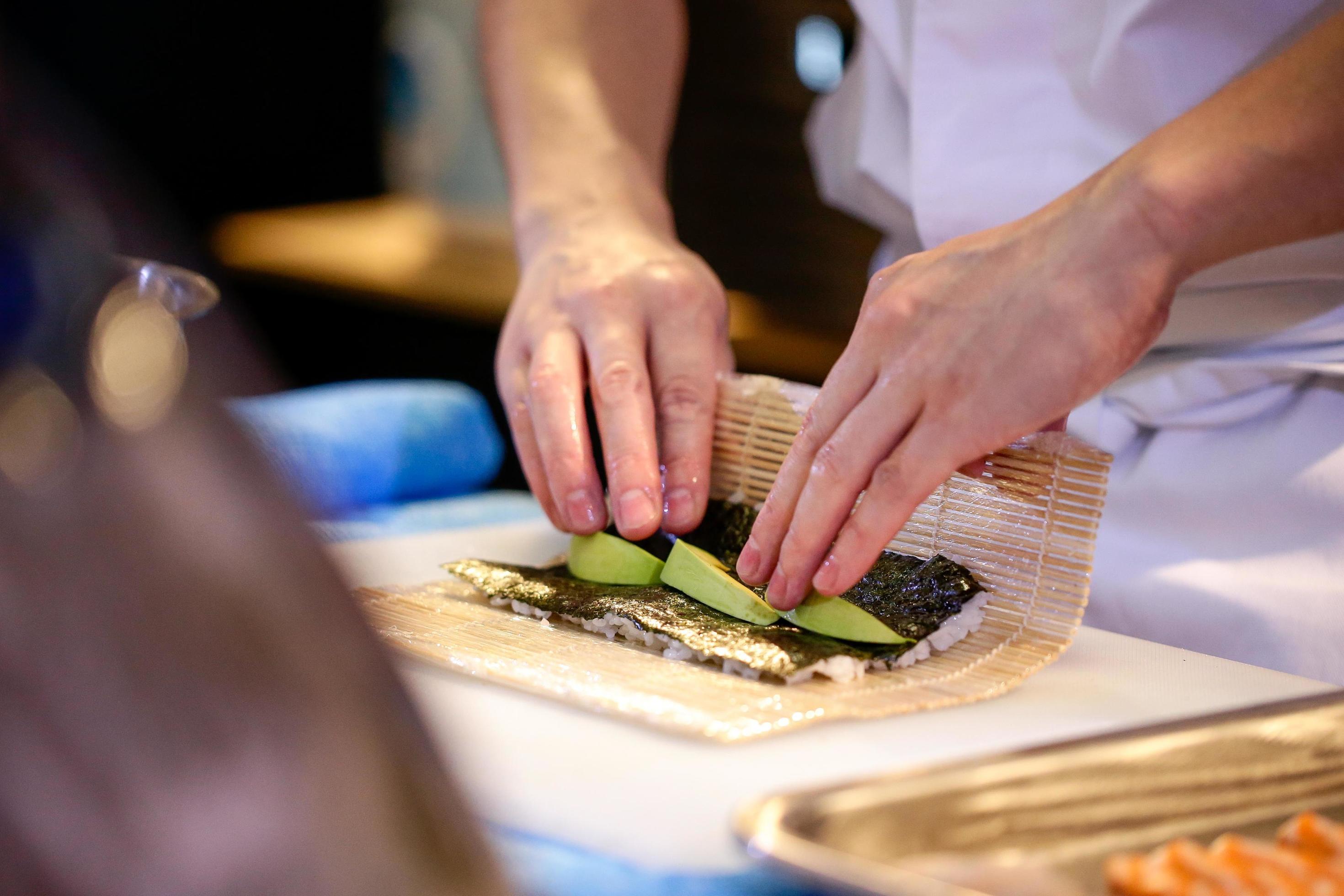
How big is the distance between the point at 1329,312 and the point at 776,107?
6.72ft

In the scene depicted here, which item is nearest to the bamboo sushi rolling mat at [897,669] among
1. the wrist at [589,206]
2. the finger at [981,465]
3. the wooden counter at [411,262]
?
the finger at [981,465]

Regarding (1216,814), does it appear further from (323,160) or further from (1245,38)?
(323,160)

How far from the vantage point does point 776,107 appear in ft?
10.1

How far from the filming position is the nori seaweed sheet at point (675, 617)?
3.24 ft

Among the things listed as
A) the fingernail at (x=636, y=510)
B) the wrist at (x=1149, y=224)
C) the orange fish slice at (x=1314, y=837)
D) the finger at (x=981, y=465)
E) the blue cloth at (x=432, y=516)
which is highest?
the wrist at (x=1149, y=224)

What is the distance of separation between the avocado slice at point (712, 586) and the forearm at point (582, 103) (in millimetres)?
621

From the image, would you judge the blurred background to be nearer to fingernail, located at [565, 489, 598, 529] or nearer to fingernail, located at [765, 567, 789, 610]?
fingernail, located at [565, 489, 598, 529]

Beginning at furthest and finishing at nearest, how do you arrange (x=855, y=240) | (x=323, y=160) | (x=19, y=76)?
(x=323, y=160) → (x=855, y=240) → (x=19, y=76)

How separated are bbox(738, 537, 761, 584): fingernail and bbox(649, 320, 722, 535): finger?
194 millimetres

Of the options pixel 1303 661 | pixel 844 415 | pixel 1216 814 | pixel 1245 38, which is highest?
pixel 1245 38

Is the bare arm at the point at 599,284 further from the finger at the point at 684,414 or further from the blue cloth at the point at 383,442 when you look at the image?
the blue cloth at the point at 383,442

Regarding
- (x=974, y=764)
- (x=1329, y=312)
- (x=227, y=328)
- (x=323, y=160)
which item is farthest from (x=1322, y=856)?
(x=323, y=160)

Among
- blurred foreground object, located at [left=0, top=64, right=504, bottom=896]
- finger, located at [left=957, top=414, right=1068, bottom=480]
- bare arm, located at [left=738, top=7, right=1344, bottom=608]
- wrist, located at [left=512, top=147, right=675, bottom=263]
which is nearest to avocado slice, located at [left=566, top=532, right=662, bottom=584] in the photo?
bare arm, located at [left=738, top=7, right=1344, bottom=608]

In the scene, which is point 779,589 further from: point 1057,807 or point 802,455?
point 1057,807
